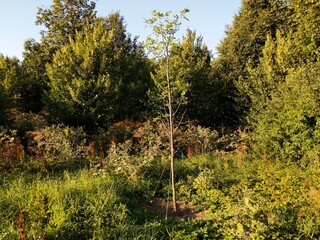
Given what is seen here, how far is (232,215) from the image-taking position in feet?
16.5

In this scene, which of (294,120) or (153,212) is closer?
(153,212)

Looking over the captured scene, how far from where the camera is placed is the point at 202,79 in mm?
13328

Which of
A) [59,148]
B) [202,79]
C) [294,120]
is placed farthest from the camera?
[202,79]

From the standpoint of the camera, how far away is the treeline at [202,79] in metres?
9.08

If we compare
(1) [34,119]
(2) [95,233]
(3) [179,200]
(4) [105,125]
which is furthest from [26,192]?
(1) [34,119]

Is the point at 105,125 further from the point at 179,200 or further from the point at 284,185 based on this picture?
the point at 284,185

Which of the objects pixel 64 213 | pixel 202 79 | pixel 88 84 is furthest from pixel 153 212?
pixel 202 79

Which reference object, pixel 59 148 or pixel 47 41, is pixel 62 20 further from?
pixel 59 148

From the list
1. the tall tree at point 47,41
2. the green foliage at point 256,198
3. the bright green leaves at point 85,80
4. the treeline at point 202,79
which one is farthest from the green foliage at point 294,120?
the tall tree at point 47,41

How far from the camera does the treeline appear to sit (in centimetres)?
908

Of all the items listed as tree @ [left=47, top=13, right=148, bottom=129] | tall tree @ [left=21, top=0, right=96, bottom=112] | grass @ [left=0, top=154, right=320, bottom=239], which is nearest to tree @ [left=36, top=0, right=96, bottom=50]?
tall tree @ [left=21, top=0, right=96, bottom=112]

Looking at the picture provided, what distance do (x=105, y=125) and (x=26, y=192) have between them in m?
6.81

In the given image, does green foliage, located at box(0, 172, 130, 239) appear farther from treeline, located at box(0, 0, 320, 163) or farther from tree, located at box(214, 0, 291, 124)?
tree, located at box(214, 0, 291, 124)

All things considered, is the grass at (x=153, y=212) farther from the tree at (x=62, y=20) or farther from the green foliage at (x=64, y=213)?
the tree at (x=62, y=20)
